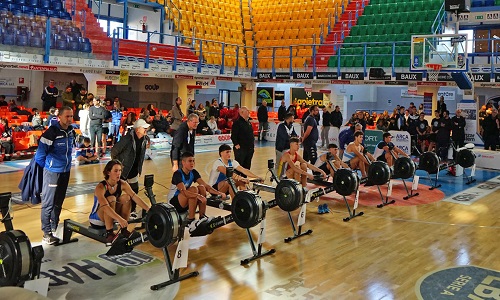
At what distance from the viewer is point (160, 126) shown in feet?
52.9

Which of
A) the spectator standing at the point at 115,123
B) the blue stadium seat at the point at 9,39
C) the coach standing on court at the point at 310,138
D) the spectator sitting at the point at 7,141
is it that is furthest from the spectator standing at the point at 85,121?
the coach standing on court at the point at 310,138

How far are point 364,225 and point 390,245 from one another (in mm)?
1033

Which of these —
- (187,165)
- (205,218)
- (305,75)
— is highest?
(305,75)

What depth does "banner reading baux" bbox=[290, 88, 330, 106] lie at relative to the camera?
2691 cm

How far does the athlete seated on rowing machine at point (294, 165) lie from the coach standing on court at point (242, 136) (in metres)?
0.67

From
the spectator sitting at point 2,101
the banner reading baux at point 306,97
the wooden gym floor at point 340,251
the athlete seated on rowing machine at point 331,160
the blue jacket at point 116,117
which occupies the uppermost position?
the banner reading baux at point 306,97

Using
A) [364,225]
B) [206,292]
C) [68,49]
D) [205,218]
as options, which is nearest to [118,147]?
[205,218]

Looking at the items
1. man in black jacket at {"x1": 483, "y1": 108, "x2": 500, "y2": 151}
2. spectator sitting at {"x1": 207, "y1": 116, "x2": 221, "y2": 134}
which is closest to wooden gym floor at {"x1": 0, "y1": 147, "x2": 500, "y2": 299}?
man in black jacket at {"x1": 483, "y1": 108, "x2": 500, "y2": 151}

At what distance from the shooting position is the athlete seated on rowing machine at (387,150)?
34.6 ft

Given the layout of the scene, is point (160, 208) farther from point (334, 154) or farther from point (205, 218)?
point (334, 154)

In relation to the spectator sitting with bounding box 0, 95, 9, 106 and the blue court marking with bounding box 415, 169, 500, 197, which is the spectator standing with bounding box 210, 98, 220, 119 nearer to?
the spectator sitting with bounding box 0, 95, 9, 106

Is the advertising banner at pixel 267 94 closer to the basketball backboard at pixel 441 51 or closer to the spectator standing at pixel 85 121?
the basketball backboard at pixel 441 51

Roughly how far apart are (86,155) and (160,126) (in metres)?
3.44

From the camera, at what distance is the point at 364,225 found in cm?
787
